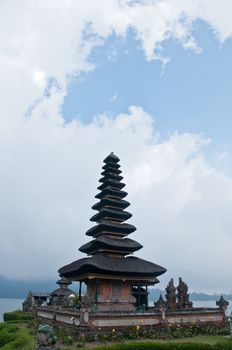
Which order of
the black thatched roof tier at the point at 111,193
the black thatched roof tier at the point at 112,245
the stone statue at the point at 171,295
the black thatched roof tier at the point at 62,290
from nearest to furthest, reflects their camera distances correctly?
1. the stone statue at the point at 171,295
2. the black thatched roof tier at the point at 112,245
3. the black thatched roof tier at the point at 111,193
4. the black thatched roof tier at the point at 62,290

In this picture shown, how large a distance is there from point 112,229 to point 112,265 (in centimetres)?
597

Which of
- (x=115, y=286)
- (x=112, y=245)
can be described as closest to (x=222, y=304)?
→ (x=115, y=286)

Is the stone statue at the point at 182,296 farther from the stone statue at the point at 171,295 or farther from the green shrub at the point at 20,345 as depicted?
the green shrub at the point at 20,345

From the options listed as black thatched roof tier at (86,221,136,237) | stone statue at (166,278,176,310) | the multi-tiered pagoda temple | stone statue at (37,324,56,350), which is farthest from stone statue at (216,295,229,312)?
stone statue at (37,324,56,350)

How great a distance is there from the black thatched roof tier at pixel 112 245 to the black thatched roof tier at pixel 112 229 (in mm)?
957

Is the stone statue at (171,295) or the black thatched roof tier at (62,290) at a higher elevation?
the black thatched roof tier at (62,290)

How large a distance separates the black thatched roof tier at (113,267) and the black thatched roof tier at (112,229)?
10.4 ft

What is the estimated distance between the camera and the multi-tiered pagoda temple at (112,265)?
35.1 meters

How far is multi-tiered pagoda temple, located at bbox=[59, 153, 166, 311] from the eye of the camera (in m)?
35.1

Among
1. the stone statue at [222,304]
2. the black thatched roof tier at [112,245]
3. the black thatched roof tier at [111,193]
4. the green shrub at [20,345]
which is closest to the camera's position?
the green shrub at [20,345]

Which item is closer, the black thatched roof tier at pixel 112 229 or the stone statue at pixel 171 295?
the stone statue at pixel 171 295

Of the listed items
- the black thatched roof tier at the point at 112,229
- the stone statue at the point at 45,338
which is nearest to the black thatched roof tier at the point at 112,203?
the black thatched roof tier at the point at 112,229

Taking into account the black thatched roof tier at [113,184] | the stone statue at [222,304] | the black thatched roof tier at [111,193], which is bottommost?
the stone statue at [222,304]

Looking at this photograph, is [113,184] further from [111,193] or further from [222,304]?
[222,304]
